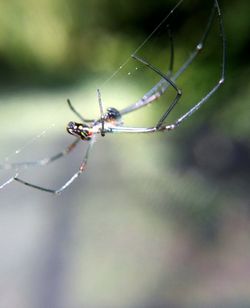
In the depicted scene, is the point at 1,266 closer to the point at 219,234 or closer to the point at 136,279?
the point at 136,279

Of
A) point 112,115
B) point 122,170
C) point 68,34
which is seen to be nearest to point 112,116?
point 112,115

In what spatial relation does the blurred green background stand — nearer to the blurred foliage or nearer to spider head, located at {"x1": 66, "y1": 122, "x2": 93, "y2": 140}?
the blurred foliage

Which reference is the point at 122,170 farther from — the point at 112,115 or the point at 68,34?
the point at 112,115

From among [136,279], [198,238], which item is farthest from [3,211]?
[198,238]

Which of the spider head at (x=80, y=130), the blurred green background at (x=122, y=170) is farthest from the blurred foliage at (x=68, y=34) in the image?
the spider head at (x=80, y=130)

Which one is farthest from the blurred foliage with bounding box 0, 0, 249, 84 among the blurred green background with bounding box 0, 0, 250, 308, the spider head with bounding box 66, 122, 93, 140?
the spider head with bounding box 66, 122, 93, 140

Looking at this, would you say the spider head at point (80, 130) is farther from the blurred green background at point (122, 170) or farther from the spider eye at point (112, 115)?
the blurred green background at point (122, 170)
